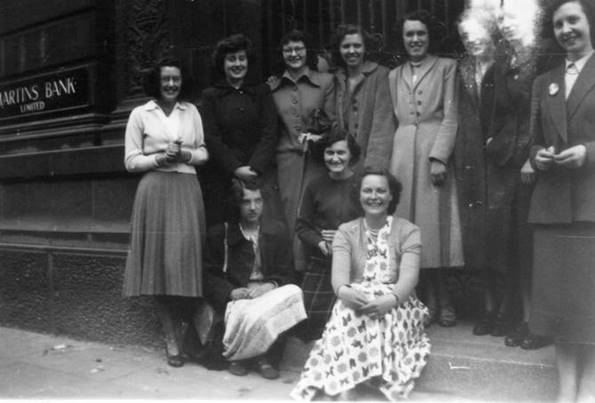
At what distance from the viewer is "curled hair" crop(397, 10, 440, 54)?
191 inches

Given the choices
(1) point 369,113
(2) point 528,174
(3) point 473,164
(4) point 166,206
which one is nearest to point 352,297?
(2) point 528,174

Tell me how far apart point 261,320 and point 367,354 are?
0.83m

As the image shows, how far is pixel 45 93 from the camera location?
681 cm

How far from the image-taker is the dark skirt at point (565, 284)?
3719 mm

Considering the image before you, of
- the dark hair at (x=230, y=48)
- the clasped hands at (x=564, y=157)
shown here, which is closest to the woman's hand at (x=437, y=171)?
the clasped hands at (x=564, y=157)

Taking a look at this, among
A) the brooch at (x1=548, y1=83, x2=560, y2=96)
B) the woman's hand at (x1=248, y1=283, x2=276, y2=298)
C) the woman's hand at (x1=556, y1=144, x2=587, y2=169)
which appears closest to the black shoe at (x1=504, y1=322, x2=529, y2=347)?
the woman's hand at (x1=556, y1=144, x2=587, y2=169)

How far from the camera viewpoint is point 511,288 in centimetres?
473

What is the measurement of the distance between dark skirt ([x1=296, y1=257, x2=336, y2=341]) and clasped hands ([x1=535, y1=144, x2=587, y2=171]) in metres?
1.55

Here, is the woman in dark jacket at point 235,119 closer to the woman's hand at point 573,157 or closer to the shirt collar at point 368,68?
the shirt collar at point 368,68

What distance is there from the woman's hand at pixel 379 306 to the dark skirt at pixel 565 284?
76 cm

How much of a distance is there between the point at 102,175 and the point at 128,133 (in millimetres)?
1126

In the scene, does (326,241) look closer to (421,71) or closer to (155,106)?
(421,71)

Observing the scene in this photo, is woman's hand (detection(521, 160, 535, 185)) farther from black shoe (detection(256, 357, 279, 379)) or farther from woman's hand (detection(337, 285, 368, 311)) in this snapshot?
black shoe (detection(256, 357, 279, 379))

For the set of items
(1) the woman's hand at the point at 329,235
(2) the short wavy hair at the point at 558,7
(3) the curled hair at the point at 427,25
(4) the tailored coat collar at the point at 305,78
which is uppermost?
(3) the curled hair at the point at 427,25
